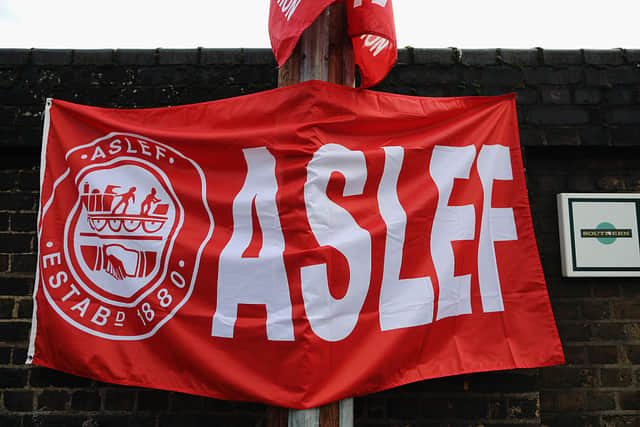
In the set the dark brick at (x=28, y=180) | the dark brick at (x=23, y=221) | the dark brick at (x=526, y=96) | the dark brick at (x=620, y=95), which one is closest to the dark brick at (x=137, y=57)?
the dark brick at (x=28, y=180)

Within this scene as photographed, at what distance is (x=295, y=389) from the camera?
95.4 inches

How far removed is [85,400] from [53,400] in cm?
21

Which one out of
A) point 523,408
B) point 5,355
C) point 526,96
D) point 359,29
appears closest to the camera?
point 359,29

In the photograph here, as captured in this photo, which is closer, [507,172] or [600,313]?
[507,172]

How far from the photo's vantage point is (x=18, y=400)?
3.34m

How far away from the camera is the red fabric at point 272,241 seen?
256 centimetres

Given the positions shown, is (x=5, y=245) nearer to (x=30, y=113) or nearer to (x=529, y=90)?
(x=30, y=113)

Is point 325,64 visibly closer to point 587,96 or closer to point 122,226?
point 122,226

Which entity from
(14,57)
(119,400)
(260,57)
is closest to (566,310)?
(260,57)

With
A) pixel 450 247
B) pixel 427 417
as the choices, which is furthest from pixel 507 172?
pixel 427 417

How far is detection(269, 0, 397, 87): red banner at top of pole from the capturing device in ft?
7.89

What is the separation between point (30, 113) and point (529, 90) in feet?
11.7

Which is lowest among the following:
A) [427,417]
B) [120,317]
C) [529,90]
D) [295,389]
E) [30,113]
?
[427,417]

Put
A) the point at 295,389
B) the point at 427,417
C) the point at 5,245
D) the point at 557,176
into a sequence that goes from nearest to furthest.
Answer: the point at 295,389 → the point at 427,417 → the point at 5,245 → the point at 557,176
